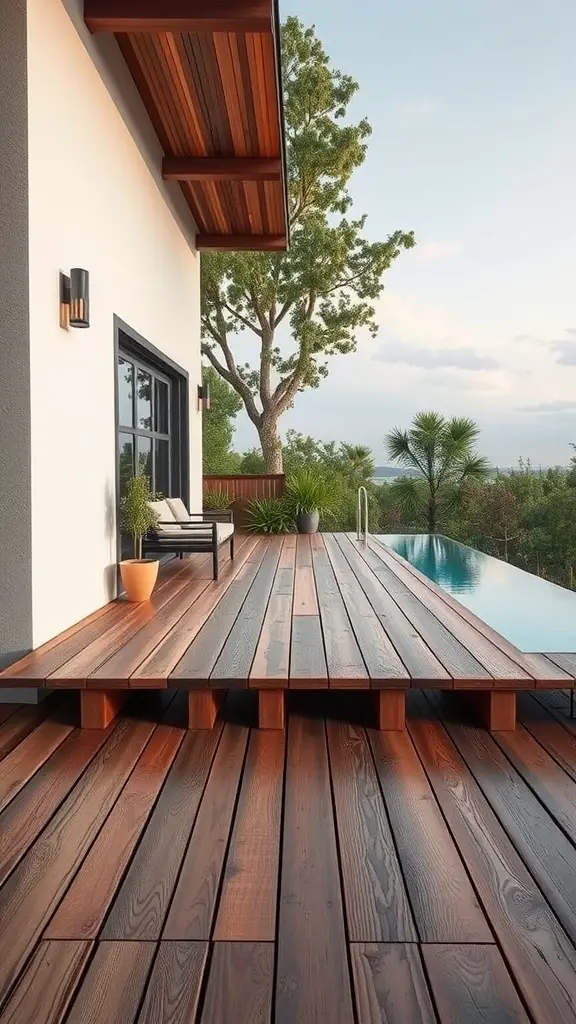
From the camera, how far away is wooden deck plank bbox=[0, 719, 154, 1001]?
153 centimetres

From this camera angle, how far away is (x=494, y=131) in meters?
14.3

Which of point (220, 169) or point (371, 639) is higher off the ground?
point (220, 169)

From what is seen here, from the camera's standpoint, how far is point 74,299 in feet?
11.7

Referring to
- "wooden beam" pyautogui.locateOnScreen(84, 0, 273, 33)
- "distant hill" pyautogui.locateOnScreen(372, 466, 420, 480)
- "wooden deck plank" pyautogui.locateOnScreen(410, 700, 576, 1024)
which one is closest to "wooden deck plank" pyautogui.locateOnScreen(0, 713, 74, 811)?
"wooden deck plank" pyautogui.locateOnScreen(410, 700, 576, 1024)

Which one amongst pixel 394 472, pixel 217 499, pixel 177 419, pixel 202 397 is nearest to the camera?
pixel 177 419

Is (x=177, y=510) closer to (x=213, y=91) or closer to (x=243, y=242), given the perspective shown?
(x=213, y=91)

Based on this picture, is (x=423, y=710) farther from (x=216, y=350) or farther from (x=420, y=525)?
(x=216, y=350)

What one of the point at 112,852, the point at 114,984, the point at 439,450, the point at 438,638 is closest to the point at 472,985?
the point at 114,984

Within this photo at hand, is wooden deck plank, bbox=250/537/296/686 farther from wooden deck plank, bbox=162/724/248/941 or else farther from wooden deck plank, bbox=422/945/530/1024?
wooden deck plank, bbox=422/945/530/1024

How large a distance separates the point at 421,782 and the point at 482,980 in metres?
0.90

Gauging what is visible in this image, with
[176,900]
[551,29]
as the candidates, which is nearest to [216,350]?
[551,29]

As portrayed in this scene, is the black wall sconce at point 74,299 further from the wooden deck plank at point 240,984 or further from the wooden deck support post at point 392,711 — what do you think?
the wooden deck plank at point 240,984

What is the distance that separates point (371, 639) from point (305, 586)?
68.1 inches

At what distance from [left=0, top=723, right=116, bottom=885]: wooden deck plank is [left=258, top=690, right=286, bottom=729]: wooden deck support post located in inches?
23.5
